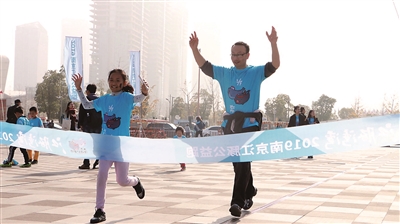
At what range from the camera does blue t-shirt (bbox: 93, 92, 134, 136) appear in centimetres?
575

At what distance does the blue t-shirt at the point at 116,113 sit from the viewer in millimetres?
5754

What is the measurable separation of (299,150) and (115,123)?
83.6 inches

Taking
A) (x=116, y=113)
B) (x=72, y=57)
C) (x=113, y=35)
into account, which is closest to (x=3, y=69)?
(x=72, y=57)

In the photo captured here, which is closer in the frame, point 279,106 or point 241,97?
point 241,97

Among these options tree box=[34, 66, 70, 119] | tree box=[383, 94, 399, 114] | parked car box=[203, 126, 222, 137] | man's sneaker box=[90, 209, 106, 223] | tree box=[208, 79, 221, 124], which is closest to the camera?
man's sneaker box=[90, 209, 106, 223]

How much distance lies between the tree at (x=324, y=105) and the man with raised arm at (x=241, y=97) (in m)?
112

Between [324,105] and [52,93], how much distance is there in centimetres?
Answer: 6110

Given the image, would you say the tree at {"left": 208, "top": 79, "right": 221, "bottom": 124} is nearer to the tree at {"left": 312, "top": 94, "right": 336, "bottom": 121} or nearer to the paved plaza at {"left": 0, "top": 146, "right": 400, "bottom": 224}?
the tree at {"left": 312, "top": 94, "right": 336, "bottom": 121}

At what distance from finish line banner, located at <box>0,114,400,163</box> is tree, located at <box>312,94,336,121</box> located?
113 m

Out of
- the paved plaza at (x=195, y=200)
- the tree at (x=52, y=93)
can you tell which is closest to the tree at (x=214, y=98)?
the tree at (x=52, y=93)

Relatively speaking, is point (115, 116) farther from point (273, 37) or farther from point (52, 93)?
point (52, 93)

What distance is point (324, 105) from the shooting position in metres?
119

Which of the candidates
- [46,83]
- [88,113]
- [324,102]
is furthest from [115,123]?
[324,102]

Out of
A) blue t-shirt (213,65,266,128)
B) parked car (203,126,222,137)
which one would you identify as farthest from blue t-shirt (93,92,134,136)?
parked car (203,126,222,137)
